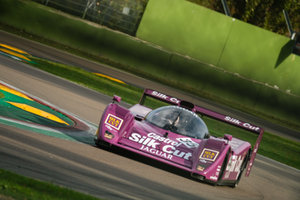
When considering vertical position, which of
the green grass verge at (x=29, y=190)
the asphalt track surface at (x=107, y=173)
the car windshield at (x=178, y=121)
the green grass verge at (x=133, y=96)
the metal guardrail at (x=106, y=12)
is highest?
the metal guardrail at (x=106, y=12)

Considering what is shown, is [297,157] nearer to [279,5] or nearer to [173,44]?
[173,44]

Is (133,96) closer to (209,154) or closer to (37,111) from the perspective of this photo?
(37,111)

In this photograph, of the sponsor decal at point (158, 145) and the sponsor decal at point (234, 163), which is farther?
the sponsor decal at point (234, 163)

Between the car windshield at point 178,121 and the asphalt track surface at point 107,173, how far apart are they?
2.32ft

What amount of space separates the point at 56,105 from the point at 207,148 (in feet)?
14.9

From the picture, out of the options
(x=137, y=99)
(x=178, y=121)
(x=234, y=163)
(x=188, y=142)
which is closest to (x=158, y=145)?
(x=188, y=142)

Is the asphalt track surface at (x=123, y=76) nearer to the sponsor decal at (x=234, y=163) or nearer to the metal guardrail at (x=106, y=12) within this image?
the metal guardrail at (x=106, y=12)

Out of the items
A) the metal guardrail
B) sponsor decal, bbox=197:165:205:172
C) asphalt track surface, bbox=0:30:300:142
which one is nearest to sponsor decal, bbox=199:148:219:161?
sponsor decal, bbox=197:165:205:172

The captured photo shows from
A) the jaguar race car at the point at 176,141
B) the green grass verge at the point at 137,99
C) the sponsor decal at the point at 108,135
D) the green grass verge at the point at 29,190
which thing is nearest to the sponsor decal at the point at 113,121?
the jaguar race car at the point at 176,141

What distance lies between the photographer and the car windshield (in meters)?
10.3

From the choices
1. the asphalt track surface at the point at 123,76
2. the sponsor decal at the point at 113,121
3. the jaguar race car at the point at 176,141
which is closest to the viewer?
the jaguar race car at the point at 176,141

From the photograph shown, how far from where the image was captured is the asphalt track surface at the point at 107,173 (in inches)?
261

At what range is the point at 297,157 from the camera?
1756 cm

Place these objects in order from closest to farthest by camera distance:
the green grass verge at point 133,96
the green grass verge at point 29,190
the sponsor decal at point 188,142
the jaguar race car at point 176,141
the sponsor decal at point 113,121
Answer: the green grass verge at point 29,190 → the jaguar race car at point 176,141 → the sponsor decal at point 113,121 → the sponsor decal at point 188,142 → the green grass verge at point 133,96
